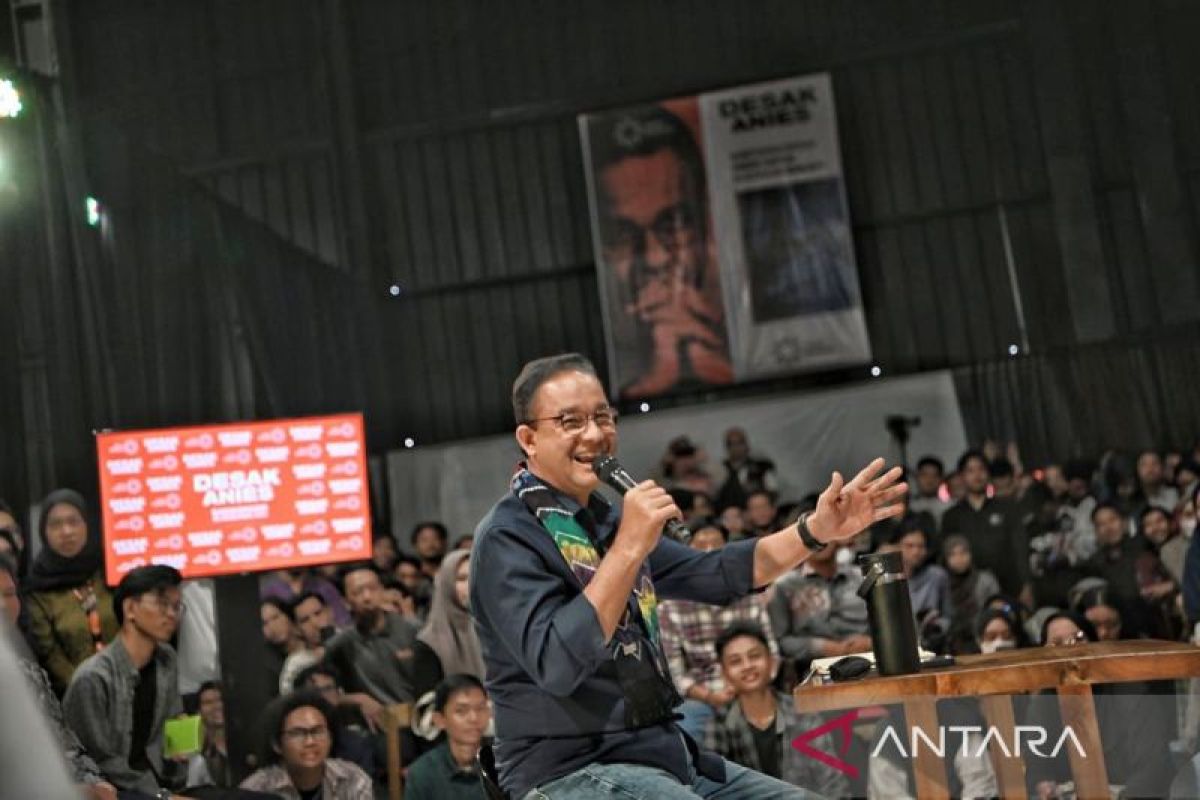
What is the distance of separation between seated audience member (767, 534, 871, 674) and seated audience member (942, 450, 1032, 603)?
199 centimetres

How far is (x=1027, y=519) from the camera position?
31.6ft

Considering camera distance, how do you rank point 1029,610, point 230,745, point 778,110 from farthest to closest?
point 778,110 < point 1029,610 < point 230,745

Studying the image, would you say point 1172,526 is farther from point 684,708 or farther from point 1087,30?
point 1087,30

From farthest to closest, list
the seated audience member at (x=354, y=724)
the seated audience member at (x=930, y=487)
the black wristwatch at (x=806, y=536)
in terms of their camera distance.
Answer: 1. the seated audience member at (x=930, y=487)
2. the seated audience member at (x=354, y=724)
3. the black wristwatch at (x=806, y=536)

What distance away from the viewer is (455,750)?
19.6ft

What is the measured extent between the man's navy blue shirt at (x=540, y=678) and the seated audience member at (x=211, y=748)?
4.28 metres

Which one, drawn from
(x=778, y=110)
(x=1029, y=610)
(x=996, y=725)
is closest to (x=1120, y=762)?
(x=996, y=725)

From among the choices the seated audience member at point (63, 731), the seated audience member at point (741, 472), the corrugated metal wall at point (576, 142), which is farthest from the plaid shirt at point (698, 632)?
the corrugated metal wall at point (576, 142)

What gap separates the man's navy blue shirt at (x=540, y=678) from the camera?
103 inches

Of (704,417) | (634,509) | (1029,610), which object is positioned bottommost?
(1029,610)

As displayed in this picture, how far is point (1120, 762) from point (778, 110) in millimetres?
10049

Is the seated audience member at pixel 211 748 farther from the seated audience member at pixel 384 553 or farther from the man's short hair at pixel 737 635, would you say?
the seated audience member at pixel 384 553

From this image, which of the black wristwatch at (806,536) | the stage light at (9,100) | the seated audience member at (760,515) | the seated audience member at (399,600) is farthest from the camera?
the seated audience member at (760,515)

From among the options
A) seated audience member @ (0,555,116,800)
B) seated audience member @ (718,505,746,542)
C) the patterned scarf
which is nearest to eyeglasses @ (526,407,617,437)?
the patterned scarf
